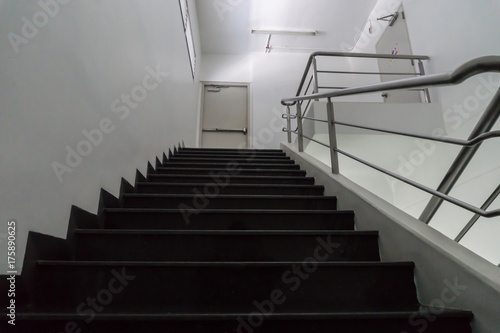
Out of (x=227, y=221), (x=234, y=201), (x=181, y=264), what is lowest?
(x=181, y=264)

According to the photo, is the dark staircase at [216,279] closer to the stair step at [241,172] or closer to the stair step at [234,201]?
the stair step at [234,201]

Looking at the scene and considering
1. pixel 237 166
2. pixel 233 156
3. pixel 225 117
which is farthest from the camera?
pixel 225 117

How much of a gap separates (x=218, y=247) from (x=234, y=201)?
0.51 metres

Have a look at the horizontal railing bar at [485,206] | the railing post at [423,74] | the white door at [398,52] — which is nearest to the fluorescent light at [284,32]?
the white door at [398,52]

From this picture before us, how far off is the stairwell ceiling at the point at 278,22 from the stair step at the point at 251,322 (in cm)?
490

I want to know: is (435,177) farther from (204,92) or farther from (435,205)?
(204,92)

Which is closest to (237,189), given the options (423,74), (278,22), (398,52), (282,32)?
(423,74)

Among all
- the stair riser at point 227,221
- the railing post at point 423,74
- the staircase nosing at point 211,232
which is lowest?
the staircase nosing at point 211,232

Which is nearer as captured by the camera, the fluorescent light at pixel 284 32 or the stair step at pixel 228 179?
the stair step at pixel 228 179

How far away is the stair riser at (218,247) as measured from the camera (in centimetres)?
114

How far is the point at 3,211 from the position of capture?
2.53 ft

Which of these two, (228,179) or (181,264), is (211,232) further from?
(228,179)

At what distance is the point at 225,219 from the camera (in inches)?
55.7

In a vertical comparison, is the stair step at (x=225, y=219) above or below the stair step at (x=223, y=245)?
above
